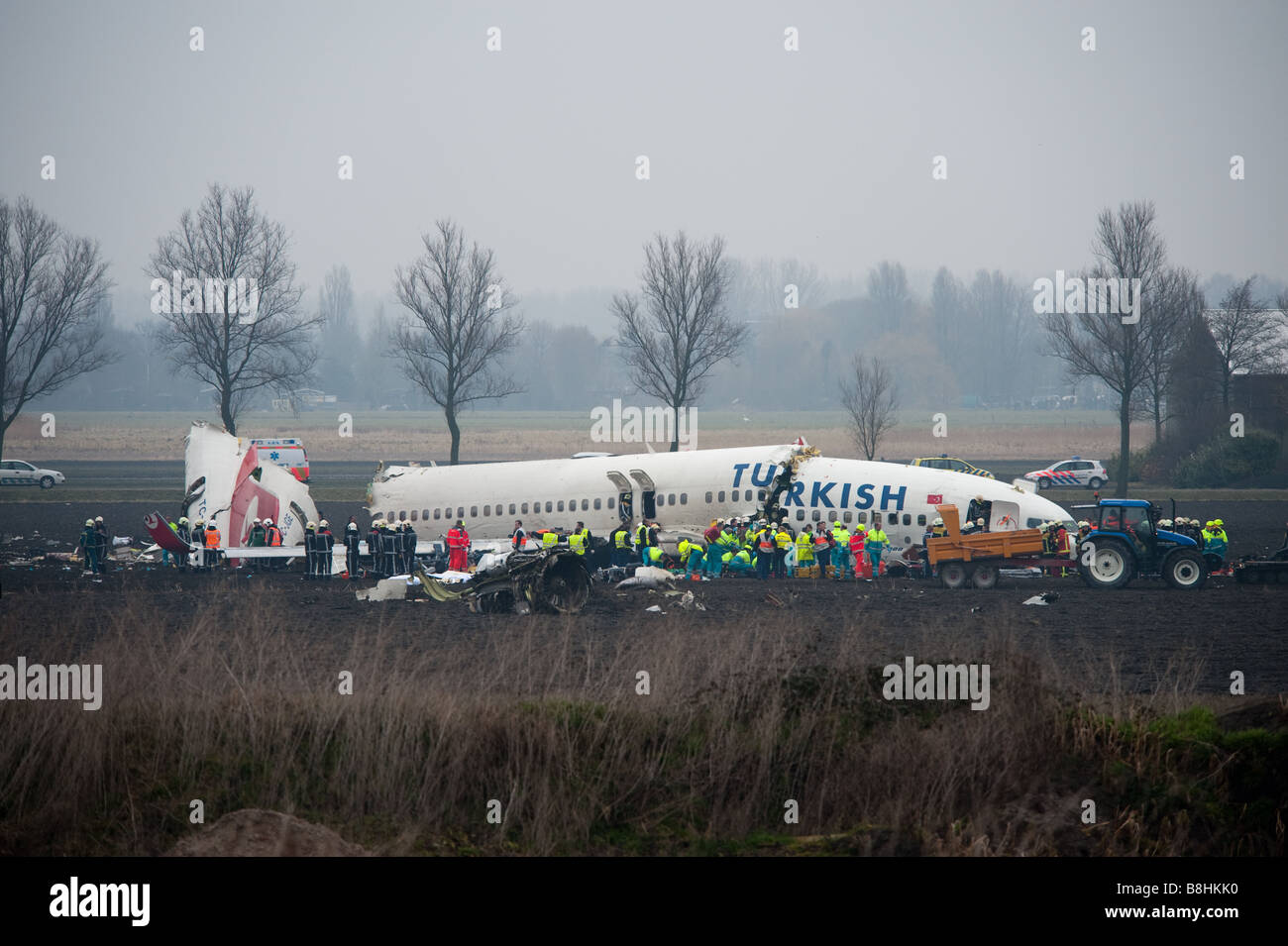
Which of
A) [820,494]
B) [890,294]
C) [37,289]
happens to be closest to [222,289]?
[37,289]

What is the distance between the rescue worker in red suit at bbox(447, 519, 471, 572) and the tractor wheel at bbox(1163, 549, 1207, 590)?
18.9 meters

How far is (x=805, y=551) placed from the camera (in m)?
33.4

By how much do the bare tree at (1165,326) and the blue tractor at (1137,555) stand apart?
27.9 metres

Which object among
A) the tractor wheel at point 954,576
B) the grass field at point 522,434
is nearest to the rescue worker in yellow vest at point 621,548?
the tractor wheel at point 954,576

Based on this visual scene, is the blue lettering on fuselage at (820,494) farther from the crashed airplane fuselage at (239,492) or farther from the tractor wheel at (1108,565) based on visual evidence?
the crashed airplane fuselage at (239,492)

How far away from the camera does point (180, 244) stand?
184ft

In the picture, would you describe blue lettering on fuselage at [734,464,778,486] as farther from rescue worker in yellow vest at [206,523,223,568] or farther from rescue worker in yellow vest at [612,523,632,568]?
rescue worker in yellow vest at [206,523,223,568]

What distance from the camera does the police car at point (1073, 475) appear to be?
63344mm

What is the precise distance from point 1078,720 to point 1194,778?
1.43 m

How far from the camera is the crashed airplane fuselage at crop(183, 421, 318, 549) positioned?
37406 mm

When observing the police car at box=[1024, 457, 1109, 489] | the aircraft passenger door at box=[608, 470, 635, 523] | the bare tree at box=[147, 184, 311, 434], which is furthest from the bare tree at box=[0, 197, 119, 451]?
the police car at box=[1024, 457, 1109, 489]

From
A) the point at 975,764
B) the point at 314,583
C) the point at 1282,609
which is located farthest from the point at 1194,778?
the point at 314,583

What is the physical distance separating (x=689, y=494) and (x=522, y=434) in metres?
77.1
